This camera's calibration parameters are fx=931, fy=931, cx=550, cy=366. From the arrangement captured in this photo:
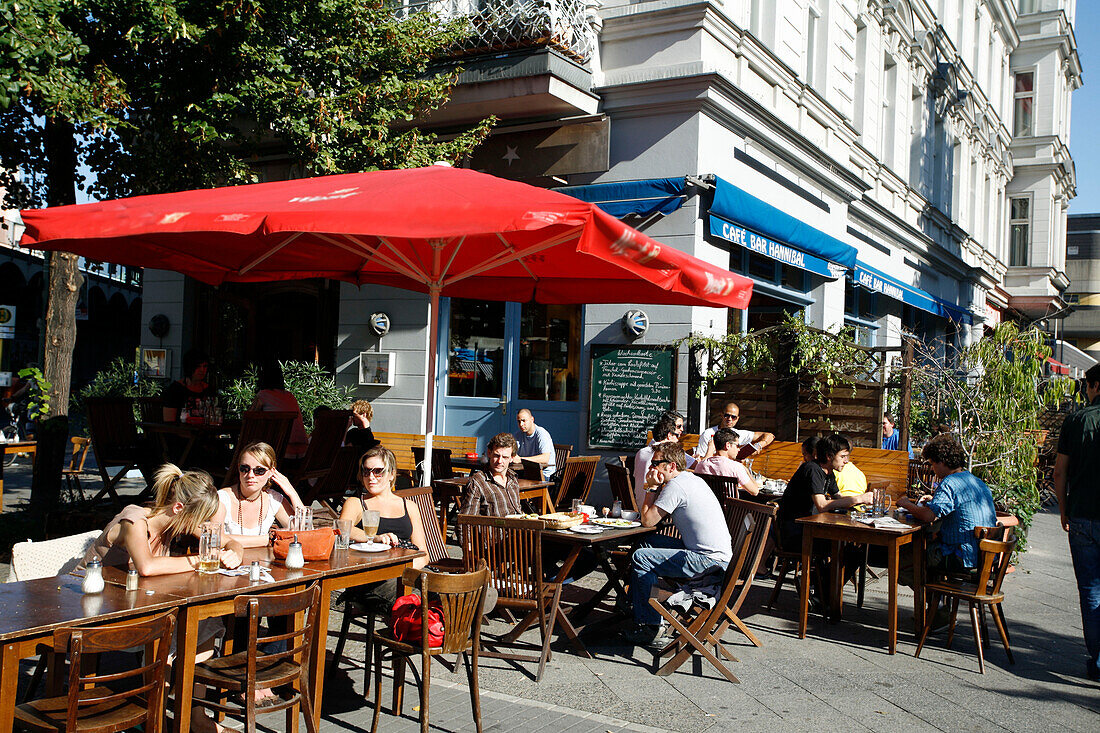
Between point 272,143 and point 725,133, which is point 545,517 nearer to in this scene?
point 725,133

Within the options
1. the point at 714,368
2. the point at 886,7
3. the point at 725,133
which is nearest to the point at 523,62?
the point at 725,133

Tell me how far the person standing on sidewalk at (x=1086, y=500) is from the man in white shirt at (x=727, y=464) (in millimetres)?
2298

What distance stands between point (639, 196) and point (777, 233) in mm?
2117

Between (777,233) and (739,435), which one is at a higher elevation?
(777,233)

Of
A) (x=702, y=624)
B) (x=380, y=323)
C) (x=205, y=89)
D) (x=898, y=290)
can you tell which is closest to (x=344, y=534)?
(x=702, y=624)

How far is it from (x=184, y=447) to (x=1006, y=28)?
26.7m

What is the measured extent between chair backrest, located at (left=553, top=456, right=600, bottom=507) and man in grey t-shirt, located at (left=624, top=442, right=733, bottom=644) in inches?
124

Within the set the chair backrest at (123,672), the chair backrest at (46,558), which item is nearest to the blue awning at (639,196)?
the chair backrest at (46,558)

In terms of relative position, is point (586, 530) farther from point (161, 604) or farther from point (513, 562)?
point (161, 604)

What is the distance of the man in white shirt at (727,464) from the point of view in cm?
768

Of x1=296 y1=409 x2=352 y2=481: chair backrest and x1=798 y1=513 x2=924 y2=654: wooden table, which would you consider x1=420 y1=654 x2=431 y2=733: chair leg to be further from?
x1=296 y1=409 x2=352 y2=481: chair backrest

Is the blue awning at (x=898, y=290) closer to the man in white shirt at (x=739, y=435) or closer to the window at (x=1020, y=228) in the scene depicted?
the man in white shirt at (x=739, y=435)

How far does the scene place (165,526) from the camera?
14.2 feet

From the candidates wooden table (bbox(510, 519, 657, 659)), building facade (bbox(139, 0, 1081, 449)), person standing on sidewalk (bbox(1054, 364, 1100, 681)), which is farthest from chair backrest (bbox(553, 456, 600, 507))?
person standing on sidewalk (bbox(1054, 364, 1100, 681))
